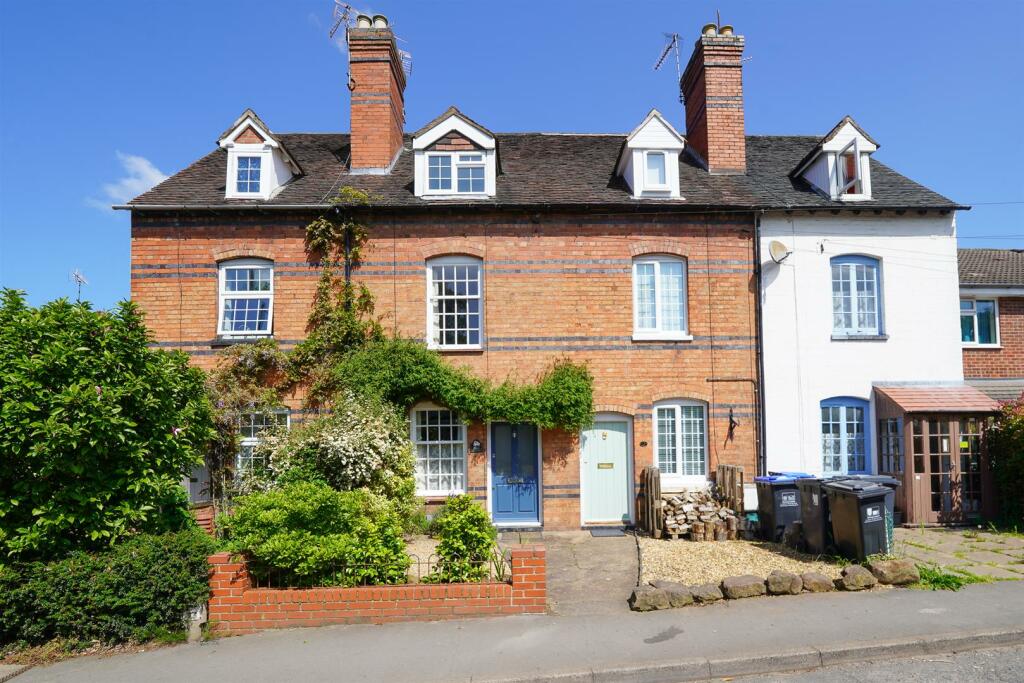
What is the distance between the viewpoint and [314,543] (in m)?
7.10

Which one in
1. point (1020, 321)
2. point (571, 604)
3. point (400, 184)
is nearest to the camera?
point (571, 604)

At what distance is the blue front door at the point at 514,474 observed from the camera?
40.3ft

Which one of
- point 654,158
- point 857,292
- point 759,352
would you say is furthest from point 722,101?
point 759,352

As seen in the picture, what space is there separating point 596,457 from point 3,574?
9.37m

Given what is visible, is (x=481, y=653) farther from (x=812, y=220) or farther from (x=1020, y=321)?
(x=1020, y=321)

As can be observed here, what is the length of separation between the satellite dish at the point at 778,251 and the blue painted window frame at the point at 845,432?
3133mm

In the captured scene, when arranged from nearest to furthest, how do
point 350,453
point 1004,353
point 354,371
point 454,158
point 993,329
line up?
point 350,453 → point 354,371 → point 454,158 → point 1004,353 → point 993,329

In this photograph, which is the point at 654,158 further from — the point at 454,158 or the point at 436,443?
the point at 436,443

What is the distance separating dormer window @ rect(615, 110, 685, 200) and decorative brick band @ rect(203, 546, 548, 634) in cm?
922

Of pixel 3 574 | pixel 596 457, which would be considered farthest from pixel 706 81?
pixel 3 574

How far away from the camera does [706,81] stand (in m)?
14.4

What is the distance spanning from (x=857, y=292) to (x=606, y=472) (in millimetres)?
6759

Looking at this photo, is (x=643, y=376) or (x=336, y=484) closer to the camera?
(x=336, y=484)

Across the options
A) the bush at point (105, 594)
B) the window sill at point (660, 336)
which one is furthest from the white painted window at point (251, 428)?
the window sill at point (660, 336)
